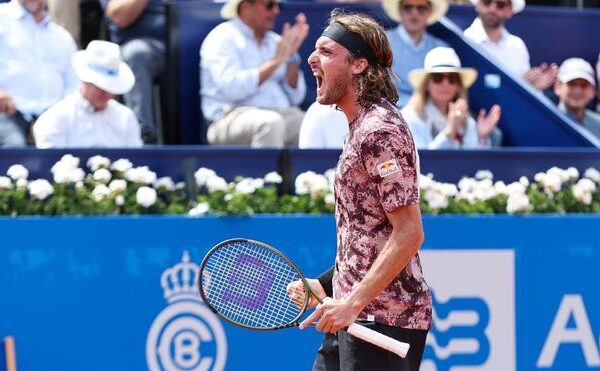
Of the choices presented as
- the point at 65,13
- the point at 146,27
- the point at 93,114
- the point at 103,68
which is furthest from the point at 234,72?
the point at 65,13

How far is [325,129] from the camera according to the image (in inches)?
282

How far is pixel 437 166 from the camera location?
268 inches

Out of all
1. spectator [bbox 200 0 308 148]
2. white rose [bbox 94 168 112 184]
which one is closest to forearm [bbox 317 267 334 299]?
white rose [bbox 94 168 112 184]

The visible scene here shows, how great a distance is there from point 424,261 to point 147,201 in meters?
1.34

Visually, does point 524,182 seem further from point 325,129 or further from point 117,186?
point 117,186

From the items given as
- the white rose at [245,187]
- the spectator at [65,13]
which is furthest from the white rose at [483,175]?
the spectator at [65,13]

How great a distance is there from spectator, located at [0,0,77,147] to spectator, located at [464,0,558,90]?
9.16 feet

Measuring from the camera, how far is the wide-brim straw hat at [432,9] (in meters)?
8.43

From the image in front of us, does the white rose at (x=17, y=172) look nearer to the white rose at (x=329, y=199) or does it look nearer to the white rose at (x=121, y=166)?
the white rose at (x=121, y=166)

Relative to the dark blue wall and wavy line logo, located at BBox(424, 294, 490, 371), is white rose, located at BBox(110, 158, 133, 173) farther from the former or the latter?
wavy line logo, located at BBox(424, 294, 490, 371)

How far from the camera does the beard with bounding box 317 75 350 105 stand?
152 inches

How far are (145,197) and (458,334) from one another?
5.39 feet

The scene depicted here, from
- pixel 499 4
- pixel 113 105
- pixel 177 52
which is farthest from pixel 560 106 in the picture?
pixel 113 105

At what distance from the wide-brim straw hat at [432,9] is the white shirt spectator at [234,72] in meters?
0.85
